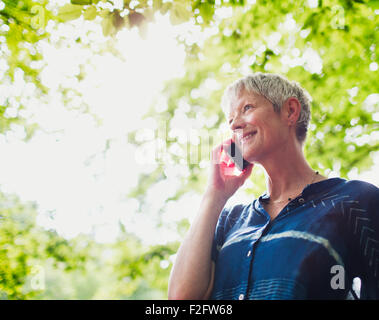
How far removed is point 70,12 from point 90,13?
13 centimetres

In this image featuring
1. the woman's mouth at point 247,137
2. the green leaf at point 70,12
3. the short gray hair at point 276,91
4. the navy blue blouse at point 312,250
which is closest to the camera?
the navy blue blouse at point 312,250

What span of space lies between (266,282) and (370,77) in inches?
185

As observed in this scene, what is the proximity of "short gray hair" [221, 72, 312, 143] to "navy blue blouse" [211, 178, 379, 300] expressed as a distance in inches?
22.6

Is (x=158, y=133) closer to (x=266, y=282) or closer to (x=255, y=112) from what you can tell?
(x=255, y=112)

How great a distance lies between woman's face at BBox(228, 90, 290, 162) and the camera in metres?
1.78

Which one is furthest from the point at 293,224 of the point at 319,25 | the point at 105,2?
the point at 319,25

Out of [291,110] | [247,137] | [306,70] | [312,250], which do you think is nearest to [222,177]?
[247,137]

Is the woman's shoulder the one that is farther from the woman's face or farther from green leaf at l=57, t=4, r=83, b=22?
green leaf at l=57, t=4, r=83, b=22

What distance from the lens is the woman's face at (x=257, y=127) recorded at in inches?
70.0

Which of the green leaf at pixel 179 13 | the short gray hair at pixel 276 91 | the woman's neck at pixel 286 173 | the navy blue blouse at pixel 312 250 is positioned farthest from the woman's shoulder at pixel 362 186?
the green leaf at pixel 179 13

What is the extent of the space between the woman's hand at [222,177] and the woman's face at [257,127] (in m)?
0.15

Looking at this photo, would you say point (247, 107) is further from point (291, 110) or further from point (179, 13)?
point (179, 13)

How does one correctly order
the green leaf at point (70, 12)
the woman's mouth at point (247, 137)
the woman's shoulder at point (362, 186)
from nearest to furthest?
the woman's shoulder at point (362, 186) → the green leaf at point (70, 12) → the woman's mouth at point (247, 137)

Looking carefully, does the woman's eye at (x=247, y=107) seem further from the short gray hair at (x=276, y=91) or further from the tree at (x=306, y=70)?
the tree at (x=306, y=70)
